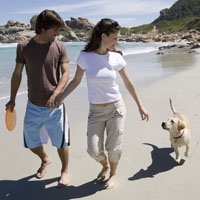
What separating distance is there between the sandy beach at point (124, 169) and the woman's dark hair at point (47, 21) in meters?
1.78

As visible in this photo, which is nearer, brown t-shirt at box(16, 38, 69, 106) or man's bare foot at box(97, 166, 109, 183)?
brown t-shirt at box(16, 38, 69, 106)

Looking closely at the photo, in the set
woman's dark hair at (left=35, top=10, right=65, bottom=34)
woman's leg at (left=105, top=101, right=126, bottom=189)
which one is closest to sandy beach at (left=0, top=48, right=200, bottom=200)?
woman's leg at (left=105, top=101, right=126, bottom=189)

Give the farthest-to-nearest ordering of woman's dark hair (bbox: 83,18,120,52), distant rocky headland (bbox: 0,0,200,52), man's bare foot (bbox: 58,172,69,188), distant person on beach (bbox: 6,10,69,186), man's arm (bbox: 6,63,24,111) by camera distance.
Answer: distant rocky headland (bbox: 0,0,200,52)
man's bare foot (bbox: 58,172,69,188)
man's arm (bbox: 6,63,24,111)
distant person on beach (bbox: 6,10,69,186)
woman's dark hair (bbox: 83,18,120,52)

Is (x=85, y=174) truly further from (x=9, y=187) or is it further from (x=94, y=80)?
(x=94, y=80)

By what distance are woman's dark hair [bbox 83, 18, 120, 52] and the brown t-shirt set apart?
0.34 metres

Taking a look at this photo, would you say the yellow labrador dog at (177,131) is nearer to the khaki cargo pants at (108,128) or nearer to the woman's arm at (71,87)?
the khaki cargo pants at (108,128)

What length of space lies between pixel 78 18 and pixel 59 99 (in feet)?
363

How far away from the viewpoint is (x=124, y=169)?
11.5 ft

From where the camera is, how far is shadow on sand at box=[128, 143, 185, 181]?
3379mm

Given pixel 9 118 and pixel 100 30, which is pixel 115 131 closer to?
pixel 100 30

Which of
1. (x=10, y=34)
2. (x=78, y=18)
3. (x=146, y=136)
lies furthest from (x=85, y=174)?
(x=78, y=18)

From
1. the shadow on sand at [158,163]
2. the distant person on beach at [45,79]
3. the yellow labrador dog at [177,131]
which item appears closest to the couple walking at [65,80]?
the distant person on beach at [45,79]

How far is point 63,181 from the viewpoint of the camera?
3.16 m

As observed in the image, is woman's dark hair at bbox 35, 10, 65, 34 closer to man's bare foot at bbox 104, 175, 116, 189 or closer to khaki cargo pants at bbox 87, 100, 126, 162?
khaki cargo pants at bbox 87, 100, 126, 162
